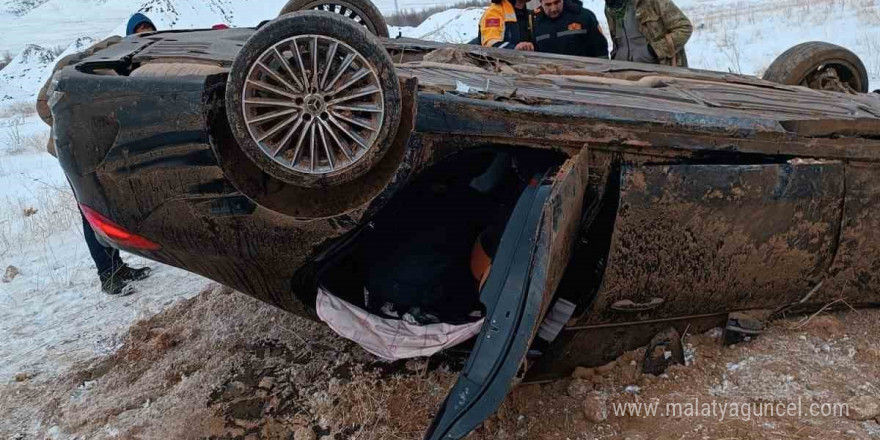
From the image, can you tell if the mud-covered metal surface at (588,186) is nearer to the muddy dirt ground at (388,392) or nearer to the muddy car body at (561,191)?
the muddy car body at (561,191)

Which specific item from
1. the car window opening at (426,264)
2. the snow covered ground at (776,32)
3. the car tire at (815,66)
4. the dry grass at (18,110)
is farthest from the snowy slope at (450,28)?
the car window opening at (426,264)

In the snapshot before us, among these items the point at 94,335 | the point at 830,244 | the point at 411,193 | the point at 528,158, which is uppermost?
the point at 528,158

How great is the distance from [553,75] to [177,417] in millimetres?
2257

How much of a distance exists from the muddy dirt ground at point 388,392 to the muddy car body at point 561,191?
0.16 metres

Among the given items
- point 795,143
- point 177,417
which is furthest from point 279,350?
point 795,143

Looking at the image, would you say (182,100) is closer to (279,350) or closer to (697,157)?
(279,350)

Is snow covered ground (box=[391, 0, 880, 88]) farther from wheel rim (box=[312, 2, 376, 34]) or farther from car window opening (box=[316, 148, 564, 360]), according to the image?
car window opening (box=[316, 148, 564, 360])

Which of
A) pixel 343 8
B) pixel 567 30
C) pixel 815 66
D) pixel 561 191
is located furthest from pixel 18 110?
pixel 561 191

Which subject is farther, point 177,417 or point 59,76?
point 177,417

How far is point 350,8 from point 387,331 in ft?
8.35

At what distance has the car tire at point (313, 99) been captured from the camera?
198 centimetres

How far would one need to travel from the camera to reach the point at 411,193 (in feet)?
8.52

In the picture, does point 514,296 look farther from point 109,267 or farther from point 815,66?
point 109,267

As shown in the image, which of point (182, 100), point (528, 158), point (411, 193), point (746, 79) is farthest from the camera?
point (746, 79)
